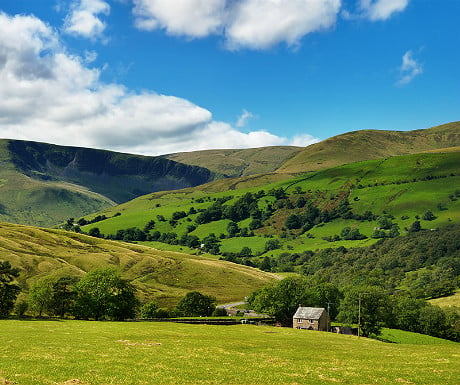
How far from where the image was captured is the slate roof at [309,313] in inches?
4183

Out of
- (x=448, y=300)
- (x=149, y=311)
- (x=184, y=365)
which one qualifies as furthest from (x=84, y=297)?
(x=448, y=300)

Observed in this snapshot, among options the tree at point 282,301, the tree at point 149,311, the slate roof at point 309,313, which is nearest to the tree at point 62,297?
the tree at point 149,311

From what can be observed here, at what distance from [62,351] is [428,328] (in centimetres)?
12780

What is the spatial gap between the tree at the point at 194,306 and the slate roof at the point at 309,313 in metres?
41.7

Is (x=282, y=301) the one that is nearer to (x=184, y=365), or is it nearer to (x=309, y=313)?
(x=309, y=313)

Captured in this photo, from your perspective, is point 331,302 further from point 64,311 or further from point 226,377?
point 226,377

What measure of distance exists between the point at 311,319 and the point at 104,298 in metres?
51.9

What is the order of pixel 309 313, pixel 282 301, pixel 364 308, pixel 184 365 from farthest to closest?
pixel 282 301
pixel 309 313
pixel 364 308
pixel 184 365

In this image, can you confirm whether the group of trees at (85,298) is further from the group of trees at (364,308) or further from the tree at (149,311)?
the group of trees at (364,308)

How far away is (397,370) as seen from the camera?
37.2 meters

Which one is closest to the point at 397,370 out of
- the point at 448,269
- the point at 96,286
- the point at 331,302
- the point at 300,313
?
the point at 300,313

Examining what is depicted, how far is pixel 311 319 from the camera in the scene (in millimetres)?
106125

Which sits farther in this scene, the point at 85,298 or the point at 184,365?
the point at 85,298

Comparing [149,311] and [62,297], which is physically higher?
[62,297]
